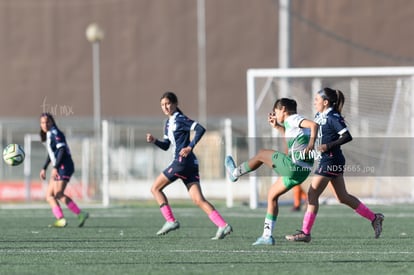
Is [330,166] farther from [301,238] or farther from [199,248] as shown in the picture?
[199,248]

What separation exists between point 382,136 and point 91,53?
85.7 ft

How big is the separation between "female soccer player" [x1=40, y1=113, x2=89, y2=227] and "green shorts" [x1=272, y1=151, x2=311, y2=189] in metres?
5.31

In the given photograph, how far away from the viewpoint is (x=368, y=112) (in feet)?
84.5

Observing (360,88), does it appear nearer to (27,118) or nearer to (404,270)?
(404,270)

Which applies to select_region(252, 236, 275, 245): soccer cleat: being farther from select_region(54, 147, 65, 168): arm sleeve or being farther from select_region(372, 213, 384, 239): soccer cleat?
select_region(54, 147, 65, 168): arm sleeve

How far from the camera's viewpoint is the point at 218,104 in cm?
4969

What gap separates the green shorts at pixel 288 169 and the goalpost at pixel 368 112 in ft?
33.6

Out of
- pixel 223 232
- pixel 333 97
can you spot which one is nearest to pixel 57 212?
pixel 223 232

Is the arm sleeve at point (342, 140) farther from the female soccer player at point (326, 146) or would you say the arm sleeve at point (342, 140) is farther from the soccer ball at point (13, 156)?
the soccer ball at point (13, 156)

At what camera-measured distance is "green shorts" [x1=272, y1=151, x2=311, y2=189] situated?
12617 millimetres

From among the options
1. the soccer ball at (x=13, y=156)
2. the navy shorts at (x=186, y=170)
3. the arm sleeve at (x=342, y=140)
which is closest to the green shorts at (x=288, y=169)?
the arm sleeve at (x=342, y=140)

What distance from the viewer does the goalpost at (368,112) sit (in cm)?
2369

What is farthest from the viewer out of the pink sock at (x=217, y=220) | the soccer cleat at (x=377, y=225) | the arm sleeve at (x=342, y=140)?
the pink sock at (x=217, y=220)

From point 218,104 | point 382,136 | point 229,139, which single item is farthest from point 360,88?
point 218,104
